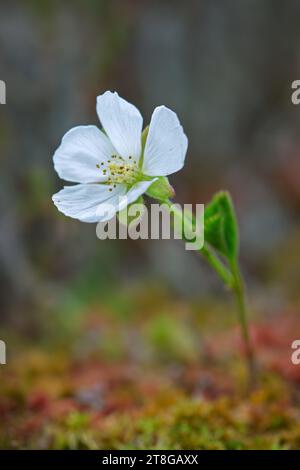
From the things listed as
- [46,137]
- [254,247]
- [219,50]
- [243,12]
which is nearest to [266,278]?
[254,247]

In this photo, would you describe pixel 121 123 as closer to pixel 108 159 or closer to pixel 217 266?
pixel 108 159

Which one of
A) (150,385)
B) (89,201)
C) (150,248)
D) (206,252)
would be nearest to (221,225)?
(206,252)

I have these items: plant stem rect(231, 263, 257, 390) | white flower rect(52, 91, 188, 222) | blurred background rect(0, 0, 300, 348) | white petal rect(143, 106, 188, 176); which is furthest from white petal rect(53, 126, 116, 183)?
blurred background rect(0, 0, 300, 348)

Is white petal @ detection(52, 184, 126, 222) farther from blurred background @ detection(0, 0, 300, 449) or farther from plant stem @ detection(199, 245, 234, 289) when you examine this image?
blurred background @ detection(0, 0, 300, 449)

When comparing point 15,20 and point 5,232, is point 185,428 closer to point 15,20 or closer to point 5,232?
point 5,232

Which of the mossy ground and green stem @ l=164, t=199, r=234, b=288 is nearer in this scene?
green stem @ l=164, t=199, r=234, b=288

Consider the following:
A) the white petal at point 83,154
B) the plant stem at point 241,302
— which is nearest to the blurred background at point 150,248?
the plant stem at point 241,302

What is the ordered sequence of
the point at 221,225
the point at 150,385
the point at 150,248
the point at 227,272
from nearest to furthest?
the point at 221,225, the point at 227,272, the point at 150,385, the point at 150,248
